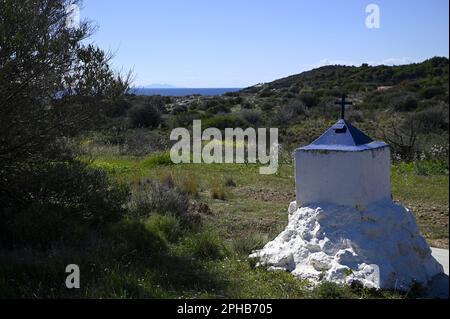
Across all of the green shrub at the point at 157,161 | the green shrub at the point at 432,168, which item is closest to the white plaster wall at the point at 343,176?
the green shrub at the point at 432,168

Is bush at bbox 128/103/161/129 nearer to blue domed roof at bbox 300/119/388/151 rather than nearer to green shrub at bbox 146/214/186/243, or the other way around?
green shrub at bbox 146/214/186/243

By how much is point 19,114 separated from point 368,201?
15.7 feet

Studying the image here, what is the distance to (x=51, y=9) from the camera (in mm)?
7980

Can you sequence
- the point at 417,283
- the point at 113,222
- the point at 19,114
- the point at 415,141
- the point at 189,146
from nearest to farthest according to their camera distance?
1. the point at 417,283
2. the point at 19,114
3. the point at 113,222
4. the point at 415,141
5. the point at 189,146

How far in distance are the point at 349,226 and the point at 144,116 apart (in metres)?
25.4

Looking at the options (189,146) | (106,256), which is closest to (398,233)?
(106,256)

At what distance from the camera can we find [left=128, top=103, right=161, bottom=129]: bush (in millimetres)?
30188

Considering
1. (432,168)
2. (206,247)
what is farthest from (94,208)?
(432,168)

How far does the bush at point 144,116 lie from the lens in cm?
3019

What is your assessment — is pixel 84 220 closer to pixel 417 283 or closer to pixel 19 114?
pixel 19 114

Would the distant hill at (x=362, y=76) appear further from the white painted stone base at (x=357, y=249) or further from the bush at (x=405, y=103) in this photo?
the white painted stone base at (x=357, y=249)

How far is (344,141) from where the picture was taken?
6.48m
